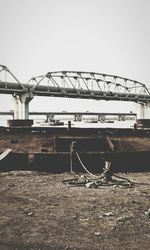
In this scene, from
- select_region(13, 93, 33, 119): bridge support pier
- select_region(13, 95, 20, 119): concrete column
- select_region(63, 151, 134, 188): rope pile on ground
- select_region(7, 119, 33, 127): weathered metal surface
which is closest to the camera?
select_region(63, 151, 134, 188): rope pile on ground

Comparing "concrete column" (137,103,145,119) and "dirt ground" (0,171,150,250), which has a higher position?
"concrete column" (137,103,145,119)

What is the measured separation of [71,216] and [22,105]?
145ft

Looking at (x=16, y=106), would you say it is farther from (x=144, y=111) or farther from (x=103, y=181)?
(x=103, y=181)

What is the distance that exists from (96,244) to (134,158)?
Result: 22.9ft

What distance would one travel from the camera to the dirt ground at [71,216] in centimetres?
455

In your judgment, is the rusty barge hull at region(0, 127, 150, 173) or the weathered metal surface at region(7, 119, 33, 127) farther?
the weathered metal surface at region(7, 119, 33, 127)

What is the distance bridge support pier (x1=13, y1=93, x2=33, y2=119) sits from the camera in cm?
4805

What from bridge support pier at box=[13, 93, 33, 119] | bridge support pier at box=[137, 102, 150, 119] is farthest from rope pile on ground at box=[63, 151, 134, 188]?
bridge support pier at box=[137, 102, 150, 119]

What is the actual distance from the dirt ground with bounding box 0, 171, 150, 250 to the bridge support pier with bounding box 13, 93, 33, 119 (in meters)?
39.7

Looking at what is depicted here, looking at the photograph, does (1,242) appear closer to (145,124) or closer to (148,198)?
(148,198)

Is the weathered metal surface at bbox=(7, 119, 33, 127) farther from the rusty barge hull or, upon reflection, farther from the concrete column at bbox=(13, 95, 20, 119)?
the concrete column at bbox=(13, 95, 20, 119)

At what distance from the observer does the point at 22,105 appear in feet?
160

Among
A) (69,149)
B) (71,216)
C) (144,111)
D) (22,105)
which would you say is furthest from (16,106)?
(71,216)

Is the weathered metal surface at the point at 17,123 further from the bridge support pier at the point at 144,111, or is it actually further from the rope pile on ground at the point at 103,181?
the bridge support pier at the point at 144,111
